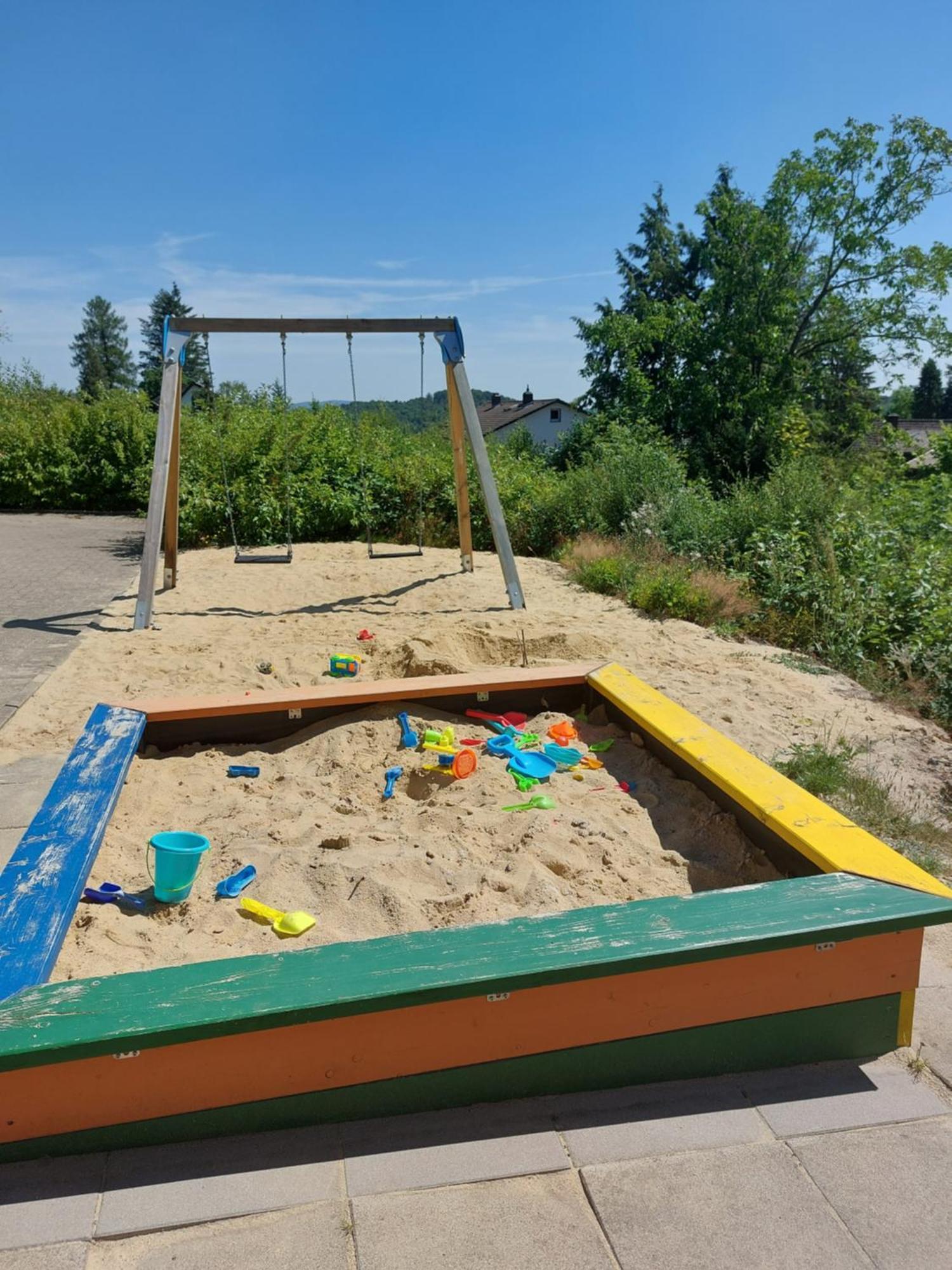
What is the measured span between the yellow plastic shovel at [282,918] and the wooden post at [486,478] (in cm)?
445

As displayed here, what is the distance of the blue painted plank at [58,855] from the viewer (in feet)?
6.14

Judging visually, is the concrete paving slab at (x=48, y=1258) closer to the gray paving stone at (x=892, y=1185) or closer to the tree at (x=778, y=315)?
the gray paving stone at (x=892, y=1185)

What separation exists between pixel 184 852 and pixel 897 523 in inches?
264

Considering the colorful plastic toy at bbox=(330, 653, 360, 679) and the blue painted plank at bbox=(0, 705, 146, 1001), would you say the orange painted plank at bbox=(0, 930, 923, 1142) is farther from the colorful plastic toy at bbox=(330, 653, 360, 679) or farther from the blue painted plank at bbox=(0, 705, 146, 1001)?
the colorful plastic toy at bbox=(330, 653, 360, 679)

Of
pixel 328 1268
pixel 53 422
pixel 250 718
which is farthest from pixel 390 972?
Answer: pixel 53 422

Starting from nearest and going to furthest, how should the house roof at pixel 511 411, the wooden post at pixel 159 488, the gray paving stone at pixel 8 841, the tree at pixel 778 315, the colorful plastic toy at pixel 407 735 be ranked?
the gray paving stone at pixel 8 841 < the colorful plastic toy at pixel 407 735 < the wooden post at pixel 159 488 < the tree at pixel 778 315 < the house roof at pixel 511 411

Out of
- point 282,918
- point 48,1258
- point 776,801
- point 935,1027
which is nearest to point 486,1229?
point 48,1258

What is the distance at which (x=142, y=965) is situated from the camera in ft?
6.61

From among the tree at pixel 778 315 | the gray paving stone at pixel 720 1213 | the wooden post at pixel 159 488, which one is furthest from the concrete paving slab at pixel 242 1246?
the tree at pixel 778 315

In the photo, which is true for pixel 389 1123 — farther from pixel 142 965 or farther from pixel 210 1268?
pixel 142 965

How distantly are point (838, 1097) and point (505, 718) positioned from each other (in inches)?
83.0

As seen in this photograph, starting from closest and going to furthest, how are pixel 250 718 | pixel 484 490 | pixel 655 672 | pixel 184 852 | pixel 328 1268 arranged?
pixel 328 1268 → pixel 184 852 → pixel 250 718 → pixel 655 672 → pixel 484 490

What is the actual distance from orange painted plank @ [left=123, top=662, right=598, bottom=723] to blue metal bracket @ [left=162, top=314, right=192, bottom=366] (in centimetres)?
350

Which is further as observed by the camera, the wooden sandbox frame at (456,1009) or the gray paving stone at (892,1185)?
the wooden sandbox frame at (456,1009)
